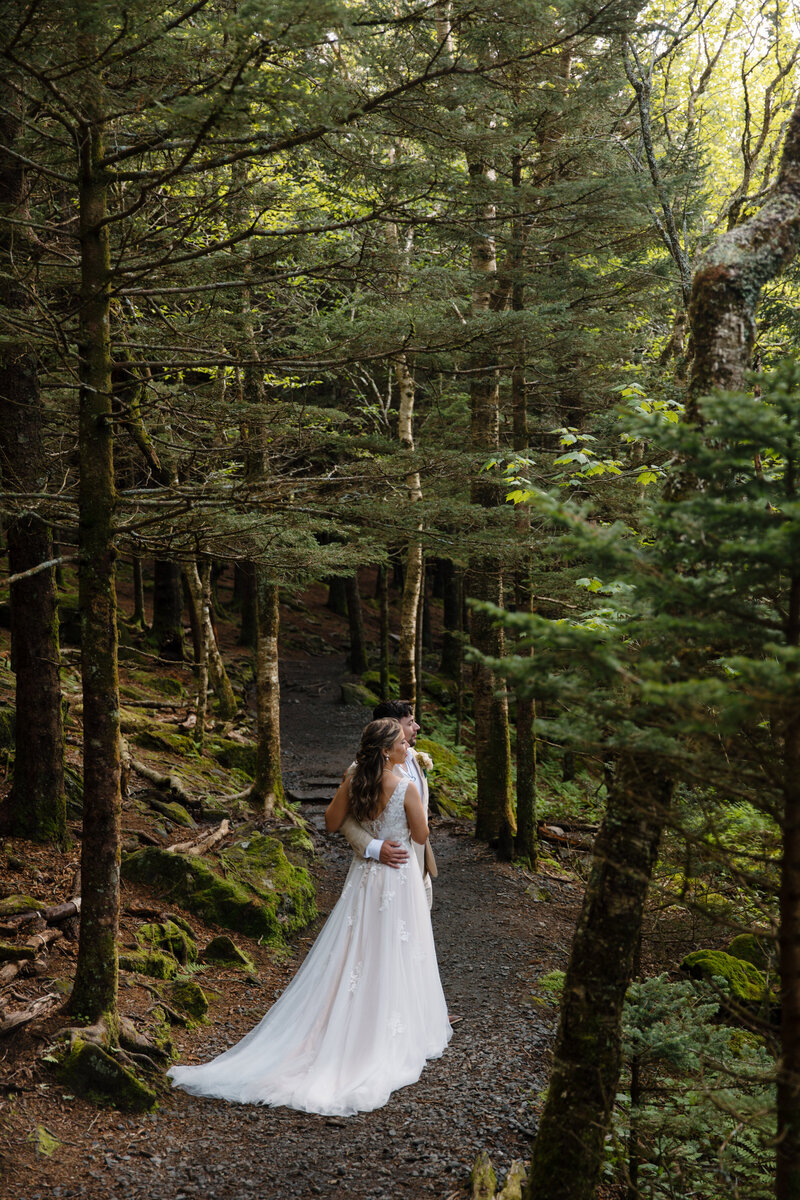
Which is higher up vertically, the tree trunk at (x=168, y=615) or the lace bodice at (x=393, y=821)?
the tree trunk at (x=168, y=615)

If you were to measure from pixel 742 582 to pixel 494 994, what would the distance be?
5.80m

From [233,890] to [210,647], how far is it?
6.92 meters

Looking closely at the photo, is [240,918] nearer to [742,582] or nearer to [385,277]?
[385,277]

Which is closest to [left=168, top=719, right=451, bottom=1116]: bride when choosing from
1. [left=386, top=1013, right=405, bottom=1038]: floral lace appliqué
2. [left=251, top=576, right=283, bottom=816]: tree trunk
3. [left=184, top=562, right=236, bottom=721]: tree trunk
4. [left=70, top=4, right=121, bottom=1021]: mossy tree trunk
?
[left=386, top=1013, right=405, bottom=1038]: floral lace appliqué

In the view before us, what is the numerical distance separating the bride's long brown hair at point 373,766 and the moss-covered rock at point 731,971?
11.3ft

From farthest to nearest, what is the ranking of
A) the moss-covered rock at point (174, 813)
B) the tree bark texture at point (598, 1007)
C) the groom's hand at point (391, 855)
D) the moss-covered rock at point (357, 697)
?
the moss-covered rock at point (357, 697), the moss-covered rock at point (174, 813), the groom's hand at point (391, 855), the tree bark texture at point (598, 1007)

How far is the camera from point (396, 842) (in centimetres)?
562

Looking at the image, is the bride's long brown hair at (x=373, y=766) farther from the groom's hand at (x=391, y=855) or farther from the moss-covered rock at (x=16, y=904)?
the moss-covered rock at (x=16, y=904)

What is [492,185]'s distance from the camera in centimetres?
537

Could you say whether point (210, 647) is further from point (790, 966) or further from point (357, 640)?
point (790, 966)

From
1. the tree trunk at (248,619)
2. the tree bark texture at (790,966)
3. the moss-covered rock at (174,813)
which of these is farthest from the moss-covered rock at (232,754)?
the tree bark texture at (790,966)

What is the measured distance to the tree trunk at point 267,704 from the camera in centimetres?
1061

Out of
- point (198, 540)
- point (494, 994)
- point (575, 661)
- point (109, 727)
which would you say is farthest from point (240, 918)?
point (575, 661)

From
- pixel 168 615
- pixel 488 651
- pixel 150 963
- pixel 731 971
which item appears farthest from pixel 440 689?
pixel 150 963
